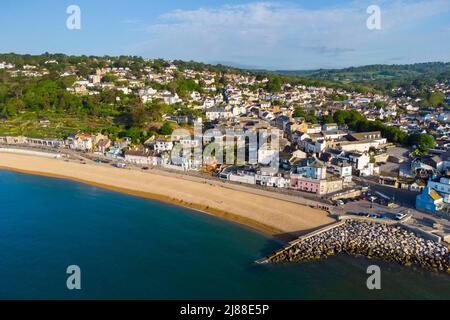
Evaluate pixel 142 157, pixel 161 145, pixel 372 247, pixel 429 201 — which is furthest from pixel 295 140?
pixel 372 247

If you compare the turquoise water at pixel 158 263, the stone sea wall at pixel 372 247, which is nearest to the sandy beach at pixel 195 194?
the turquoise water at pixel 158 263

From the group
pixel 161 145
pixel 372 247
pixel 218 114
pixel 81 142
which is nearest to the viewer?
pixel 372 247

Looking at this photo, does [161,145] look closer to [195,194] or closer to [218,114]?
[195,194]

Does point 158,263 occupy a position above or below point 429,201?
below

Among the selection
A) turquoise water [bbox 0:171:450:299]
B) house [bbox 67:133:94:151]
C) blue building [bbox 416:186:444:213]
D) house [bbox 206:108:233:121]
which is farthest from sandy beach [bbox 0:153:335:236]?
house [bbox 206:108:233:121]

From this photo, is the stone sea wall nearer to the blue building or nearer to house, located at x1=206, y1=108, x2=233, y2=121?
the blue building

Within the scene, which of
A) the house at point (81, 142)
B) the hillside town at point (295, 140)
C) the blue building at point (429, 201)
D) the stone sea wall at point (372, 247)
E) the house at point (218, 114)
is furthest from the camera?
the house at point (218, 114)

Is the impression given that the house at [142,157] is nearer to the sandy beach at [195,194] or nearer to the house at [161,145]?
the house at [161,145]
